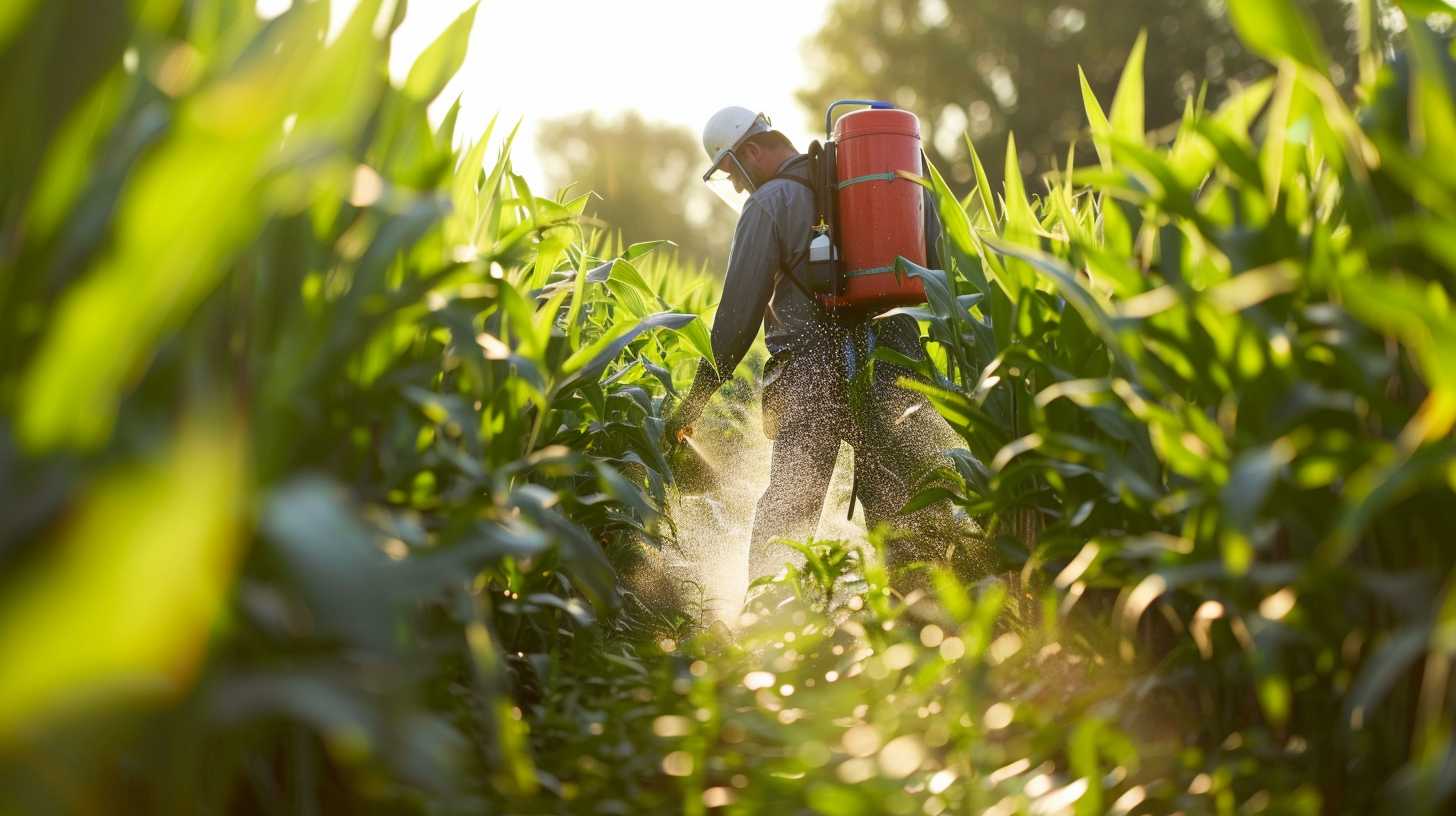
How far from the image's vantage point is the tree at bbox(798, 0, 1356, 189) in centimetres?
2566

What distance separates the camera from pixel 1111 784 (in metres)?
1.18


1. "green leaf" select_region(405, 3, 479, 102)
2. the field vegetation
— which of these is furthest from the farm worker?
"green leaf" select_region(405, 3, 479, 102)

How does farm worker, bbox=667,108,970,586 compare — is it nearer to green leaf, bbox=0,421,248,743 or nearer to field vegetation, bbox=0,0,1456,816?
field vegetation, bbox=0,0,1456,816

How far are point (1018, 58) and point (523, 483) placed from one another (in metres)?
28.0

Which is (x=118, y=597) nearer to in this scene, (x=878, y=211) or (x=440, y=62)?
(x=440, y=62)

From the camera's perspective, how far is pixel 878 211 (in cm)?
402

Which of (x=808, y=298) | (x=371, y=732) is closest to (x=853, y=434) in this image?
(x=808, y=298)

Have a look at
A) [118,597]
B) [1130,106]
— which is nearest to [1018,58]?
[1130,106]

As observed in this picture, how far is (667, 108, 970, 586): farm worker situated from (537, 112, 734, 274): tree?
3837cm

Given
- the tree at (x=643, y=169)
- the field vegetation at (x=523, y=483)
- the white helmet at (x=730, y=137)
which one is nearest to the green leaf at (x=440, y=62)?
the field vegetation at (x=523, y=483)

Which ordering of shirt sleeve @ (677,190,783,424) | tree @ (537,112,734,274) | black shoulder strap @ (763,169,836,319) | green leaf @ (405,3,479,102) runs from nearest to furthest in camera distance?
green leaf @ (405,3,479,102) < shirt sleeve @ (677,190,783,424) < black shoulder strap @ (763,169,836,319) < tree @ (537,112,734,274)

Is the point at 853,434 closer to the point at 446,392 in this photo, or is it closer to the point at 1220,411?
the point at 446,392

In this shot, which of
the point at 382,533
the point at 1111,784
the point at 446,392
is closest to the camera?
the point at 382,533

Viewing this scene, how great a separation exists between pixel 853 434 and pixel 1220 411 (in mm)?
2756
